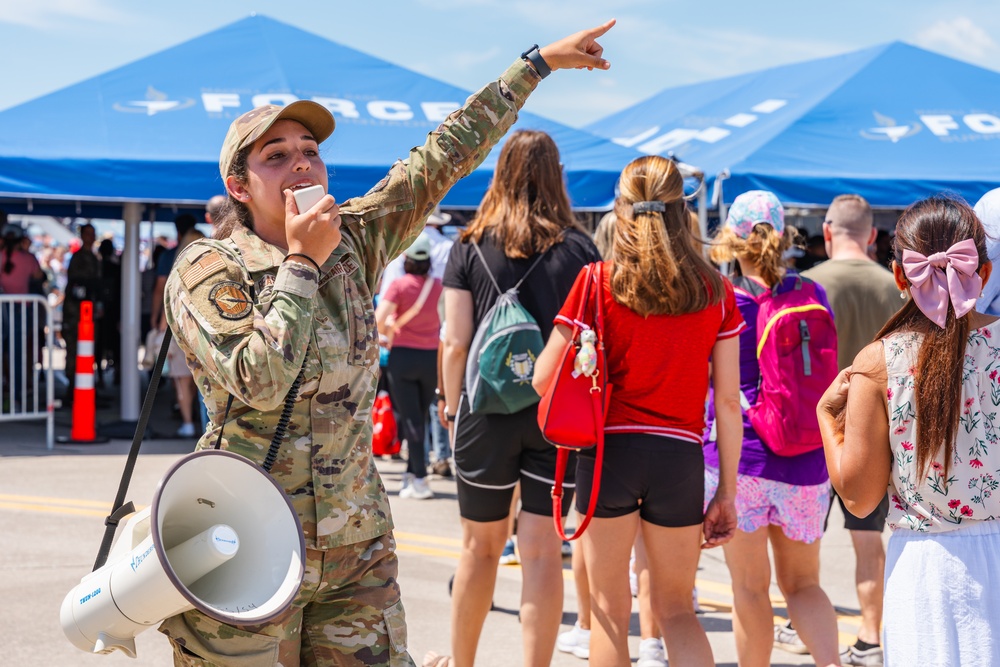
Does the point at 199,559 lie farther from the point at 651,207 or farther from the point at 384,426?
the point at 384,426

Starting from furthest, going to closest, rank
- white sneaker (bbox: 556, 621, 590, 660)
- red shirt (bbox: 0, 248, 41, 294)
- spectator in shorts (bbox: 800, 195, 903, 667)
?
red shirt (bbox: 0, 248, 41, 294) → spectator in shorts (bbox: 800, 195, 903, 667) → white sneaker (bbox: 556, 621, 590, 660)

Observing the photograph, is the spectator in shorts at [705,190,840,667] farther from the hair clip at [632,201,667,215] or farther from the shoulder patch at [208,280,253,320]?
the shoulder patch at [208,280,253,320]

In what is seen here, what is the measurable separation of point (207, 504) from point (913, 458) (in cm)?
160

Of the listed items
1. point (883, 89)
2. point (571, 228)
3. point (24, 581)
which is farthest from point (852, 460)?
point (883, 89)

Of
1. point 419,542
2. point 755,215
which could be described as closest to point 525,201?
point 755,215

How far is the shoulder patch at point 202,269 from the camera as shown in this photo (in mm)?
2363

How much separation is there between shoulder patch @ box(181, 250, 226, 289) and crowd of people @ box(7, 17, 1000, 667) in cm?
1

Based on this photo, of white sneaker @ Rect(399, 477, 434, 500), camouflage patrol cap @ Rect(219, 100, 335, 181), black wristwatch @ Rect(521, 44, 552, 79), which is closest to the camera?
camouflage patrol cap @ Rect(219, 100, 335, 181)

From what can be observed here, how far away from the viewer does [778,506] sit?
398cm

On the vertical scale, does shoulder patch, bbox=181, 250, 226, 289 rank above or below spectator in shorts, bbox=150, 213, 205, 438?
above

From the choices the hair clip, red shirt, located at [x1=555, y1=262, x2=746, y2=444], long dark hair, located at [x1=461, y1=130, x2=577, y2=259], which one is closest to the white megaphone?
red shirt, located at [x1=555, y1=262, x2=746, y2=444]

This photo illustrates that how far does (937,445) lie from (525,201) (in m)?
2.02

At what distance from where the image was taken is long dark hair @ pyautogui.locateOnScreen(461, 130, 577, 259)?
13.6 feet

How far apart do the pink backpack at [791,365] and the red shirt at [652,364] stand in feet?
1.83
